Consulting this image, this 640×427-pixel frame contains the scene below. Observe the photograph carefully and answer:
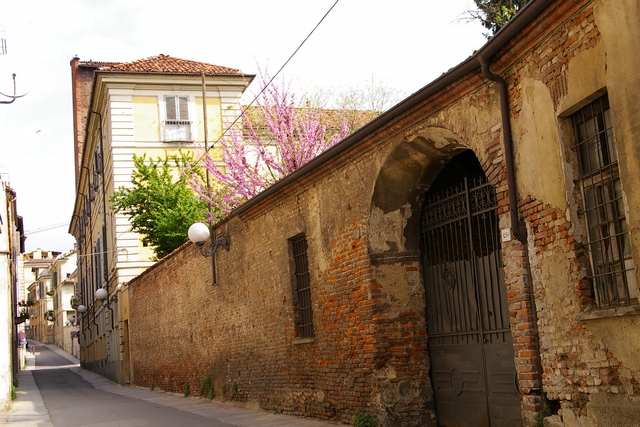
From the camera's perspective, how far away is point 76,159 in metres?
53.6

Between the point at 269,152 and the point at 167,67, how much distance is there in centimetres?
881

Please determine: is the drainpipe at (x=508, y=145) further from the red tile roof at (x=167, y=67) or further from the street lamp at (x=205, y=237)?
the red tile roof at (x=167, y=67)

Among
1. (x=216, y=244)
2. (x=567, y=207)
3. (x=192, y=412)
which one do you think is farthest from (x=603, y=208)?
(x=216, y=244)

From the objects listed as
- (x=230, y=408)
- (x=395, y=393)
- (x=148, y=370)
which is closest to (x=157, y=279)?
(x=148, y=370)

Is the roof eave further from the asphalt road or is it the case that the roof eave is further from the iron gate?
the asphalt road

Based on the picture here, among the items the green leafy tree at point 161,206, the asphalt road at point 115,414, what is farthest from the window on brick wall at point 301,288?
the green leafy tree at point 161,206

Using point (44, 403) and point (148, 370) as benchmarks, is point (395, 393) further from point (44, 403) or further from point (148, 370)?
point (148, 370)

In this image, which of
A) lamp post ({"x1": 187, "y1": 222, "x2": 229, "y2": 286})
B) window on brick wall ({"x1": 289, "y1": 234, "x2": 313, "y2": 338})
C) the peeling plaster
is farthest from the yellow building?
the peeling plaster

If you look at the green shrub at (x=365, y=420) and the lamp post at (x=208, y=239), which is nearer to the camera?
the green shrub at (x=365, y=420)

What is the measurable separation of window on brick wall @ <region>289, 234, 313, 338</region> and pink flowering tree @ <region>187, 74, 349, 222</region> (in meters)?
10.8

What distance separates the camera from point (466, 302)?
9.05m

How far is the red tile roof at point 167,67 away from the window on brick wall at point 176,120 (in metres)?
1.14

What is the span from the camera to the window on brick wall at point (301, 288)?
12.3 m

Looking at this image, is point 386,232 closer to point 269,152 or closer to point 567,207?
point 567,207
